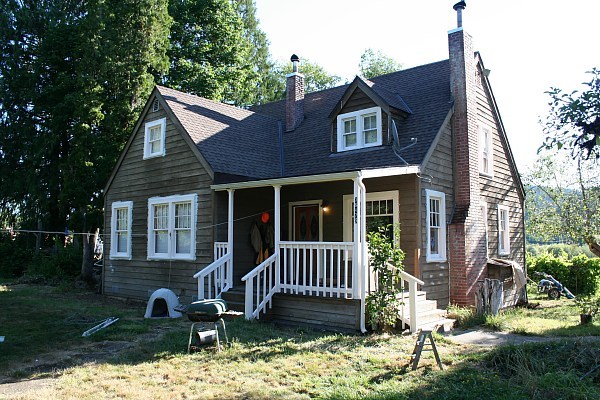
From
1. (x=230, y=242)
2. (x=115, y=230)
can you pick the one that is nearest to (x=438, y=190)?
(x=230, y=242)

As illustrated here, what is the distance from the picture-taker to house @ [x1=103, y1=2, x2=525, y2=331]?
1048cm

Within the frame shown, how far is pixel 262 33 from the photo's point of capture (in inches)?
1478

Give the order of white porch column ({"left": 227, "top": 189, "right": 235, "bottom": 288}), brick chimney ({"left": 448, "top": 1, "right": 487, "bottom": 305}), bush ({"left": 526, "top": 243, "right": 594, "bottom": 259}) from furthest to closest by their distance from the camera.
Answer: bush ({"left": 526, "top": 243, "right": 594, "bottom": 259})
brick chimney ({"left": 448, "top": 1, "right": 487, "bottom": 305})
white porch column ({"left": 227, "top": 189, "right": 235, "bottom": 288})

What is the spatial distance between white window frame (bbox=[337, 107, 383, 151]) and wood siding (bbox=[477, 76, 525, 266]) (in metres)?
3.10

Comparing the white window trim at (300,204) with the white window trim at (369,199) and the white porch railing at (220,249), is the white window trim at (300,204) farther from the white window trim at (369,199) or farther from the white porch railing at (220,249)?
the white porch railing at (220,249)

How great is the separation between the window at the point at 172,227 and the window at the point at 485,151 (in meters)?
8.05

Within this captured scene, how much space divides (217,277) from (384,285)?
4.33m

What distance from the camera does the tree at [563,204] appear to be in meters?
21.5

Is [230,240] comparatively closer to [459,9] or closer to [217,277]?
[217,277]

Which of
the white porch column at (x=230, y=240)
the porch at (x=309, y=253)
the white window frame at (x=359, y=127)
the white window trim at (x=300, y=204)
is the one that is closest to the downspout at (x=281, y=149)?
the porch at (x=309, y=253)

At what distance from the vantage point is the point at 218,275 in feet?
38.9

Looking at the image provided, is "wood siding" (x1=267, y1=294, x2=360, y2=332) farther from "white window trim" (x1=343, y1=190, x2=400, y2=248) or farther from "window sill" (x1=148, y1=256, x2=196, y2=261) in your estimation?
"window sill" (x1=148, y1=256, x2=196, y2=261)

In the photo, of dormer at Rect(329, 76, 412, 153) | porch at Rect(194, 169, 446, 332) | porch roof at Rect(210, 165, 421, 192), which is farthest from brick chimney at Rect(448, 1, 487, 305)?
porch roof at Rect(210, 165, 421, 192)

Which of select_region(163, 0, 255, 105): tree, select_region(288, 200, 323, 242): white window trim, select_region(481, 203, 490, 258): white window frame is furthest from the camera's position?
select_region(163, 0, 255, 105): tree
